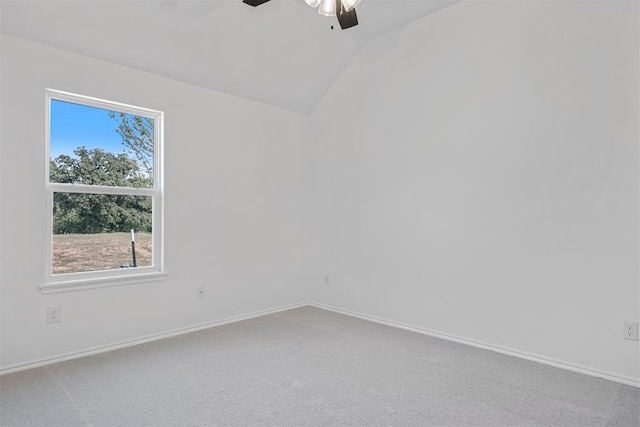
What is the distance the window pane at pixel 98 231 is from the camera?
2.89 metres

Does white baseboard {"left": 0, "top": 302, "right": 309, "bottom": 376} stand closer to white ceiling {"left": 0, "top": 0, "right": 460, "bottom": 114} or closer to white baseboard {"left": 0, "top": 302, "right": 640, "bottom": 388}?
white baseboard {"left": 0, "top": 302, "right": 640, "bottom": 388}

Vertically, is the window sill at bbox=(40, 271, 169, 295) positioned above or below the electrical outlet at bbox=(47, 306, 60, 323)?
above

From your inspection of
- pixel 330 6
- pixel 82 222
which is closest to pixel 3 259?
pixel 82 222

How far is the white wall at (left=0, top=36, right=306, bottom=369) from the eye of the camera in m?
2.62

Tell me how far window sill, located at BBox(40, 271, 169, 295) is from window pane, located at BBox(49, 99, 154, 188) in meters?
0.77

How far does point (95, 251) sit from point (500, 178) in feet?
10.9

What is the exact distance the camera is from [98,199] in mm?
3100

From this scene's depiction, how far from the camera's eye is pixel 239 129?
12.9 feet

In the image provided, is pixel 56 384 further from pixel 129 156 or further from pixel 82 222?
pixel 129 156

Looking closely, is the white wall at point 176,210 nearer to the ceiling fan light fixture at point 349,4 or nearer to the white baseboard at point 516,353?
the white baseboard at point 516,353

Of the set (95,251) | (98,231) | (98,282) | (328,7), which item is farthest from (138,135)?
(328,7)

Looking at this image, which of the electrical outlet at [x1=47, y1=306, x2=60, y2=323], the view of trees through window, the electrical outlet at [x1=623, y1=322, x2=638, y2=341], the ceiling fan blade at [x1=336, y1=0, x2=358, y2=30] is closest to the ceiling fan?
the ceiling fan blade at [x1=336, y1=0, x2=358, y2=30]

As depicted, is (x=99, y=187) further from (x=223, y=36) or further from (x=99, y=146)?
(x=223, y=36)

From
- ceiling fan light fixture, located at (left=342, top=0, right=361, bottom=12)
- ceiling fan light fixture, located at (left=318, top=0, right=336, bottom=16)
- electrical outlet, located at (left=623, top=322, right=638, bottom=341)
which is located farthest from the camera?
electrical outlet, located at (left=623, top=322, right=638, bottom=341)
